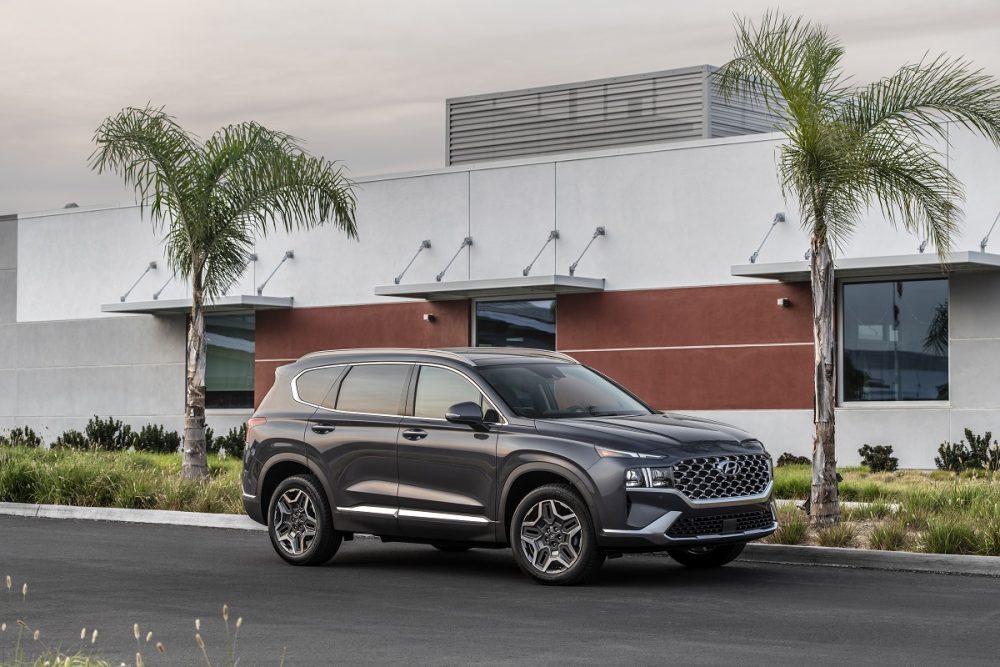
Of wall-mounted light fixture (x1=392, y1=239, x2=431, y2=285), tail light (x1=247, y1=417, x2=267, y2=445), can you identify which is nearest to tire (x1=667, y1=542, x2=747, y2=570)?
tail light (x1=247, y1=417, x2=267, y2=445)

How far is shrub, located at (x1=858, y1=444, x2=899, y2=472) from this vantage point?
80.1ft

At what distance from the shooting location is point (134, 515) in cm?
1870

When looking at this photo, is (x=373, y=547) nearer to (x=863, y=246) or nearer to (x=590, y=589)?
(x=590, y=589)

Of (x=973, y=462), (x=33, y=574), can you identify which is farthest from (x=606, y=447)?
(x=973, y=462)

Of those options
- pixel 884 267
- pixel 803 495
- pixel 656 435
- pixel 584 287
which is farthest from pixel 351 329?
pixel 656 435

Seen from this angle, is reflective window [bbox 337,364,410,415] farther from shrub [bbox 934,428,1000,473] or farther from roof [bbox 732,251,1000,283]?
shrub [bbox 934,428,1000,473]

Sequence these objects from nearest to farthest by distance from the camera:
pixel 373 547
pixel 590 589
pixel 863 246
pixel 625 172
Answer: pixel 590 589 → pixel 373 547 → pixel 863 246 → pixel 625 172

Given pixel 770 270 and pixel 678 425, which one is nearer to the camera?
pixel 678 425

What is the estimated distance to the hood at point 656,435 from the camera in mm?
11477

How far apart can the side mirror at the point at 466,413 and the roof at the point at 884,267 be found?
38.8 ft

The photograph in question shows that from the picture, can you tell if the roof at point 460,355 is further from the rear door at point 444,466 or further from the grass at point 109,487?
the grass at point 109,487

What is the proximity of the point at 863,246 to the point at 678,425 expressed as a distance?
14649mm

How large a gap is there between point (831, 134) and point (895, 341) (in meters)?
11.1

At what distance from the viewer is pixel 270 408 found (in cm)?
1394
